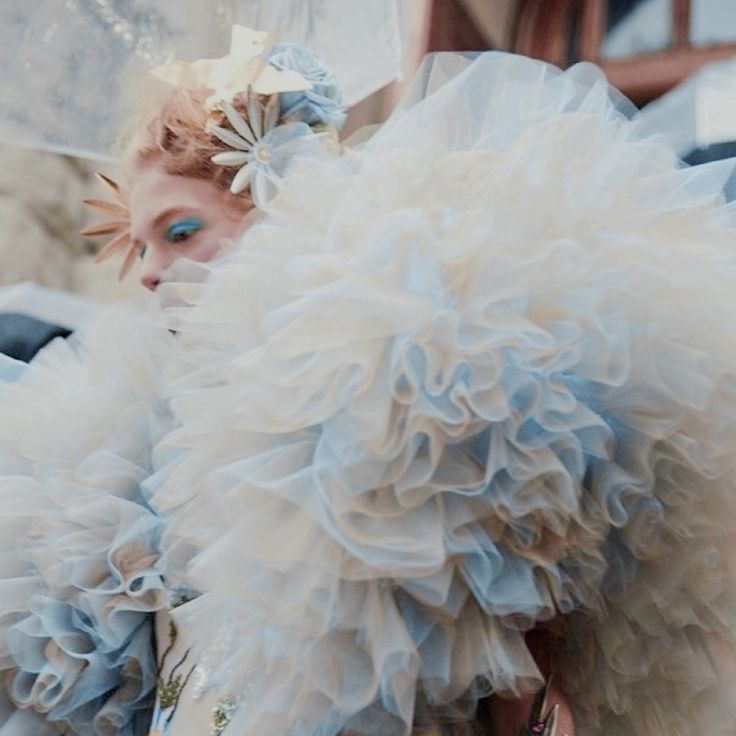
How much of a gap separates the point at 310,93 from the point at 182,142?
6.8 inches

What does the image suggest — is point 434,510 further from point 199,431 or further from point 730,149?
point 730,149

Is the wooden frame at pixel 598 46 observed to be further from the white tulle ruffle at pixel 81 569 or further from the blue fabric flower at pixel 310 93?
the white tulle ruffle at pixel 81 569

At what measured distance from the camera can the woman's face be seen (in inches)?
51.3

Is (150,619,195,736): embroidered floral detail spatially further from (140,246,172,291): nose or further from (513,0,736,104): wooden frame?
(513,0,736,104): wooden frame

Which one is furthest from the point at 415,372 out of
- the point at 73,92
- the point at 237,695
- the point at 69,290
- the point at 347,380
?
the point at 69,290

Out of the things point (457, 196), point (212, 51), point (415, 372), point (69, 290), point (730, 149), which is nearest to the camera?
point (415, 372)

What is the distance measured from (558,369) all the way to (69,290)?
7.29 feet

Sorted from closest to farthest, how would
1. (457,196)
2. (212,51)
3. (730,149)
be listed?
(457,196) < (730,149) < (212,51)

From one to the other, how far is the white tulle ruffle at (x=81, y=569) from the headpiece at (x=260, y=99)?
0.94ft

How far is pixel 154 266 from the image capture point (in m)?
1.32

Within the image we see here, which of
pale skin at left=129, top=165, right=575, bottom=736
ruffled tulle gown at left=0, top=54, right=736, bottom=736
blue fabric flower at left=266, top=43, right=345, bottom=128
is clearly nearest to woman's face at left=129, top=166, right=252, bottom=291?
pale skin at left=129, top=165, right=575, bottom=736

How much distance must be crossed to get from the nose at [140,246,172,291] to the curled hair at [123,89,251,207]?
0.09 metres

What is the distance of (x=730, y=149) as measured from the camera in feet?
5.42

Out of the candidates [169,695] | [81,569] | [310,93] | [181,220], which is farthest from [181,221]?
[169,695]
